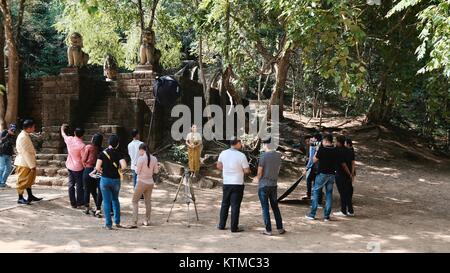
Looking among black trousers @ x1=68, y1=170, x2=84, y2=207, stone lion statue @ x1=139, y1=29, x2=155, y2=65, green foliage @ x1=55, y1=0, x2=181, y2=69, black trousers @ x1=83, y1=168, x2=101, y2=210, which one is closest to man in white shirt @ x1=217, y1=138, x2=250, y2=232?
black trousers @ x1=83, y1=168, x2=101, y2=210

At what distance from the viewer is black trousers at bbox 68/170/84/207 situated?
7.90m

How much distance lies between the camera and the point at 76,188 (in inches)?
318

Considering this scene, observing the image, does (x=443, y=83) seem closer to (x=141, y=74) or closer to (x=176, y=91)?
(x=176, y=91)

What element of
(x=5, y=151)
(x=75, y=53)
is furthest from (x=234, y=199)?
(x=75, y=53)

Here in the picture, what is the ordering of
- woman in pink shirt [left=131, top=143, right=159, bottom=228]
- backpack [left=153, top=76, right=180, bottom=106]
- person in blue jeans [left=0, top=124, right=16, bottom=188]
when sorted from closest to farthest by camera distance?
woman in pink shirt [left=131, top=143, right=159, bottom=228] < person in blue jeans [left=0, top=124, right=16, bottom=188] < backpack [left=153, top=76, right=180, bottom=106]

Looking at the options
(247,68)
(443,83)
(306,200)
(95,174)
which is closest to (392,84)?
(443,83)

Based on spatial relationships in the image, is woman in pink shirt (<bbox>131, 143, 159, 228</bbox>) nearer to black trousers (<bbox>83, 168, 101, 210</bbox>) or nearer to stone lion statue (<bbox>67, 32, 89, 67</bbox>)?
black trousers (<bbox>83, 168, 101, 210</bbox>)

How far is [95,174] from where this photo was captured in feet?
23.8

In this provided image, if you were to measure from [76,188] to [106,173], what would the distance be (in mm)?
1895

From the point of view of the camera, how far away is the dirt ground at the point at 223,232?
584 cm

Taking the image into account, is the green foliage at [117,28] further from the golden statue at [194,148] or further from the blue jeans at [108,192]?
the blue jeans at [108,192]

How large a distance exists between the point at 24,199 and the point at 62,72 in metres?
6.09

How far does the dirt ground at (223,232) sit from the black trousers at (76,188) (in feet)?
0.62

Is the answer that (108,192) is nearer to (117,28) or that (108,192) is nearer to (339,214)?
(339,214)
